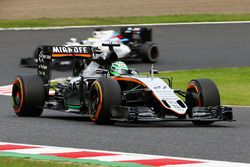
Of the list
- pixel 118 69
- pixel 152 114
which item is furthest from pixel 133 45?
pixel 152 114

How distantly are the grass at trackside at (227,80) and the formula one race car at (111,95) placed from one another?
4243mm

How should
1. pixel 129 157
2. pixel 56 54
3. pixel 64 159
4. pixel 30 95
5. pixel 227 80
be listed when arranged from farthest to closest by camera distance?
pixel 227 80 → pixel 56 54 → pixel 30 95 → pixel 129 157 → pixel 64 159

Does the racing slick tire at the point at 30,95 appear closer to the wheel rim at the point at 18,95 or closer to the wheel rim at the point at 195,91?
the wheel rim at the point at 18,95

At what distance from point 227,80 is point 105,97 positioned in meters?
11.0

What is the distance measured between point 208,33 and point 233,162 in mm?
26791

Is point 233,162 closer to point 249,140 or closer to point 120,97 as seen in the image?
point 249,140

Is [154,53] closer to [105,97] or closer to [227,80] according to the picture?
[227,80]

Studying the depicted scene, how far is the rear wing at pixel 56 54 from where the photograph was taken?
15.2 metres

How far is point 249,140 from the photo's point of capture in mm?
11180

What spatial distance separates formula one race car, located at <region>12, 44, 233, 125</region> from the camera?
12758 mm

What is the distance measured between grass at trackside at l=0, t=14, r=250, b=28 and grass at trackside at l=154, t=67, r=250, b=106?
1255cm

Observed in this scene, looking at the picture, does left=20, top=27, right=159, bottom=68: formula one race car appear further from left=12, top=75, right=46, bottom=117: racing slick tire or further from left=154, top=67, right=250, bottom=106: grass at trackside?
left=12, top=75, right=46, bottom=117: racing slick tire

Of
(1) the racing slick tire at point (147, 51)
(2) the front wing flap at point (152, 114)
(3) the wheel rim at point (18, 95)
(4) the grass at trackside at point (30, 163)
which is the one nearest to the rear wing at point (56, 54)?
(3) the wheel rim at point (18, 95)

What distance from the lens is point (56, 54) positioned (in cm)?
1521
